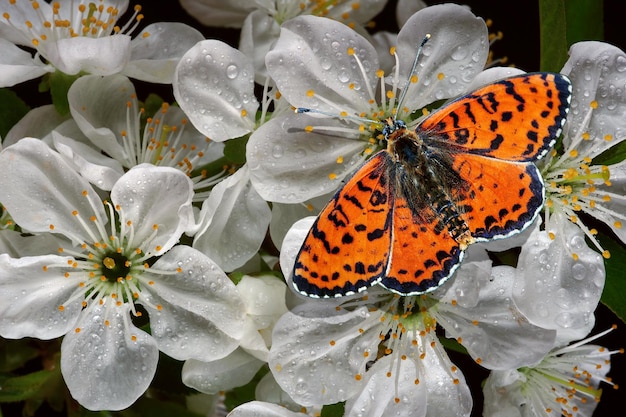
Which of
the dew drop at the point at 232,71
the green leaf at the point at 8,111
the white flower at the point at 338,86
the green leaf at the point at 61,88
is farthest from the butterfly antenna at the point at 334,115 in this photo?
the green leaf at the point at 8,111

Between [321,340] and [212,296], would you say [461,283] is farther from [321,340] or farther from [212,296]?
[212,296]

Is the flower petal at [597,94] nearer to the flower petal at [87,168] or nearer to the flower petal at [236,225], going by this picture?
the flower petal at [236,225]

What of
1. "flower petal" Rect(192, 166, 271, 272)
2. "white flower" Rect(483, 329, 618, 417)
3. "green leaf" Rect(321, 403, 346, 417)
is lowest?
"white flower" Rect(483, 329, 618, 417)

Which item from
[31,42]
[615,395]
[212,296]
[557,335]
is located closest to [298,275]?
[212,296]

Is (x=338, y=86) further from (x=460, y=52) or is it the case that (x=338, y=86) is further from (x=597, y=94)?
(x=597, y=94)

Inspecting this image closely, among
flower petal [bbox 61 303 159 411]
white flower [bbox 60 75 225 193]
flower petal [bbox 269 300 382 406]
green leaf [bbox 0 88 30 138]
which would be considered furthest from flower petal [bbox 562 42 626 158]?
green leaf [bbox 0 88 30 138]

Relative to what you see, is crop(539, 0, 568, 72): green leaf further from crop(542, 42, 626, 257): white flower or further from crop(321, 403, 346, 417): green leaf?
crop(321, 403, 346, 417): green leaf

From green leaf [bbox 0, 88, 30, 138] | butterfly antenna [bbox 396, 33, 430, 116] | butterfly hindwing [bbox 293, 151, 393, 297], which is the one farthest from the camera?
green leaf [bbox 0, 88, 30, 138]
